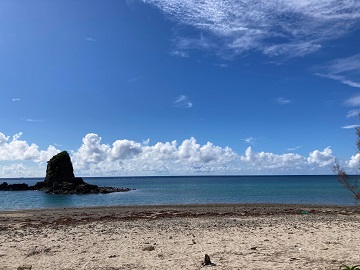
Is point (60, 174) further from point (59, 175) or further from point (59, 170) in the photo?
point (59, 170)

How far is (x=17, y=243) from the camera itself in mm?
18219

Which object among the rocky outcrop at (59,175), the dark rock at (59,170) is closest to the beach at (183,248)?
the rocky outcrop at (59,175)

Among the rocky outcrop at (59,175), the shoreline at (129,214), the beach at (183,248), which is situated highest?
the rocky outcrop at (59,175)

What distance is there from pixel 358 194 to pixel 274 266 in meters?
4.96

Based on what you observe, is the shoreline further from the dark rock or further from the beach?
the dark rock

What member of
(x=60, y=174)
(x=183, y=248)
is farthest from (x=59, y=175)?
(x=183, y=248)

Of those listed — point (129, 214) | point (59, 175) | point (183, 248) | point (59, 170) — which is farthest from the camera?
point (59, 170)

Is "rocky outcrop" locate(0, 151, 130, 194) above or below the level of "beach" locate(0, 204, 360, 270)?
above

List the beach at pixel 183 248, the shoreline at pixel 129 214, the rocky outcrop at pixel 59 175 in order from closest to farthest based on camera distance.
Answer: the beach at pixel 183 248, the shoreline at pixel 129 214, the rocky outcrop at pixel 59 175

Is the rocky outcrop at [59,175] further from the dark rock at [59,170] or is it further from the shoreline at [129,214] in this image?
the shoreline at [129,214]

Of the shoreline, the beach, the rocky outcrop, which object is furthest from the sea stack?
the beach

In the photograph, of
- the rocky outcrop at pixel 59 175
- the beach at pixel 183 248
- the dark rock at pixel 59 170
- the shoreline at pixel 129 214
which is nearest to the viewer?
the beach at pixel 183 248

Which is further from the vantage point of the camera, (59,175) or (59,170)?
(59,170)

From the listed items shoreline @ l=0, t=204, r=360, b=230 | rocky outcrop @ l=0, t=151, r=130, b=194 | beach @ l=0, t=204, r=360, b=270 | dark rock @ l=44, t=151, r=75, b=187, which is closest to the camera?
beach @ l=0, t=204, r=360, b=270
